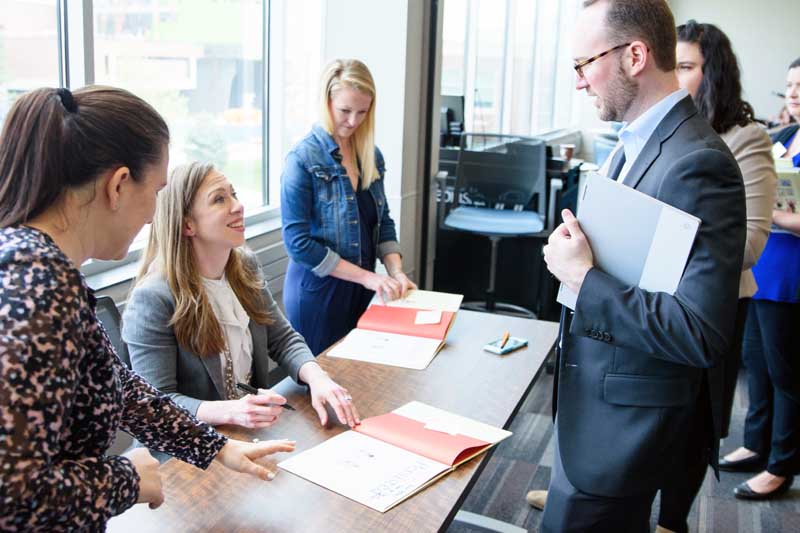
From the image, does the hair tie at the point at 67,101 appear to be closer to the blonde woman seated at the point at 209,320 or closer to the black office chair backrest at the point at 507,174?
the blonde woman seated at the point at 209,320

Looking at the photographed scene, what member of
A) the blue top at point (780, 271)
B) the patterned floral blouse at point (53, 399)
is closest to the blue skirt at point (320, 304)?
the blue top at point (780, 271)

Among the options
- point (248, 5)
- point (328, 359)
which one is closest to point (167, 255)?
point (328, 359)

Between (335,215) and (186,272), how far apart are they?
0.84m

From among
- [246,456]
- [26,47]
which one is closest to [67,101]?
[246,456]

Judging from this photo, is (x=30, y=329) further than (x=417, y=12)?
No

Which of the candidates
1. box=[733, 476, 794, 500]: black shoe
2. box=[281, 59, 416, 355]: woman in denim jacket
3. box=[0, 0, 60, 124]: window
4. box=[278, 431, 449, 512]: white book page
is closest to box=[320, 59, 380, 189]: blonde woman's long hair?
box=[281, 59, 416, 355]: woman in denim jacket

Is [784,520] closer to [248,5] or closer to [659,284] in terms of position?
[659,284]

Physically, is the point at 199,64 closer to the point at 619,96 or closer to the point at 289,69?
the point at 289,69

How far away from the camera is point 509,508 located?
2.72 metres

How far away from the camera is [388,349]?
6.70ft

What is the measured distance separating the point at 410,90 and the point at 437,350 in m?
1.90

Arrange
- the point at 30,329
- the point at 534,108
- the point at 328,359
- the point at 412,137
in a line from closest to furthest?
1. the point at 30,329
2. the point at 328,359
3. the point at 412,137
4. the point at 534,108

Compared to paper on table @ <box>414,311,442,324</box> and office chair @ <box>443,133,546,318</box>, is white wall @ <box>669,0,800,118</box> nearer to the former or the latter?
office chair @ <box>443,133,546,318</box>

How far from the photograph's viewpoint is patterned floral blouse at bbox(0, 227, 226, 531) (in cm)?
78
